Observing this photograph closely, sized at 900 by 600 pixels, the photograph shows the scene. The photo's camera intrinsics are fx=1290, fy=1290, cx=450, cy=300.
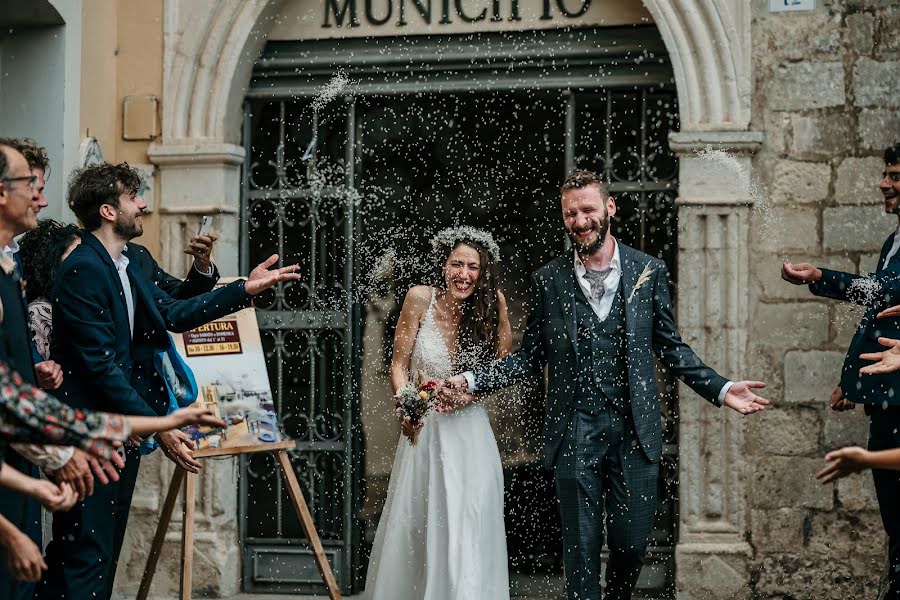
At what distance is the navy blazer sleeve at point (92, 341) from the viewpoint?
511cm

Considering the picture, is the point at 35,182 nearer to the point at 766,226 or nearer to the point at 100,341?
the point at 100,341

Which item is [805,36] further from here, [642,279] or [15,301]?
[15,301]

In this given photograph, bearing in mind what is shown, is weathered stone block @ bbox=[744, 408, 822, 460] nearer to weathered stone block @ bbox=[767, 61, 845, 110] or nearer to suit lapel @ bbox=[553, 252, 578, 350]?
weathered stone block @ bbox=[767, 61, 845, 110]

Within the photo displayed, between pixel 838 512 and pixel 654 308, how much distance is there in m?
2.00

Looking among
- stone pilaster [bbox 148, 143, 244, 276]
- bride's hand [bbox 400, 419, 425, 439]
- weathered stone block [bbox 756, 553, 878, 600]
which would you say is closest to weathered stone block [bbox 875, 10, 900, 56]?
weathered stone block [bbox 756, 553, 878, 600]

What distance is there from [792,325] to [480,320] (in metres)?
1.78

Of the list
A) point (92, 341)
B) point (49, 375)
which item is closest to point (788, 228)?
point (92, 341)

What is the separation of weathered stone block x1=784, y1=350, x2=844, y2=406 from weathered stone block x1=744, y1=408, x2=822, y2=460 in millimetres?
72

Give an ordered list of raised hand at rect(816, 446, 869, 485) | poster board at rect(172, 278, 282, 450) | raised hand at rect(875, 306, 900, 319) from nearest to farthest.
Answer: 1. raised hand at rect(816, 446, 869, 485)
2. raised hand at rect(875, 306, 900, 319)
3. poster board at rect(172, 278, 282, 450)

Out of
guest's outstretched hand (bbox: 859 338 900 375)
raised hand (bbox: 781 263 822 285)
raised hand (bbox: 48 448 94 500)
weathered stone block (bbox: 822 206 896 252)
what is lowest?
raised hand (bbox: 48 448 94 500)

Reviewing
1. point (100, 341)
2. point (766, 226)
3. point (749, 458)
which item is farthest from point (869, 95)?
point (100, 341)

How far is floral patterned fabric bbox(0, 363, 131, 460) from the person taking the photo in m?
3.51

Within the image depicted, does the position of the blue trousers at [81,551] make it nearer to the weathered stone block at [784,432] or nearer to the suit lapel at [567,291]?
the suit lapel at [567,291]

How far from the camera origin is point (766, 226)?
6969mm
